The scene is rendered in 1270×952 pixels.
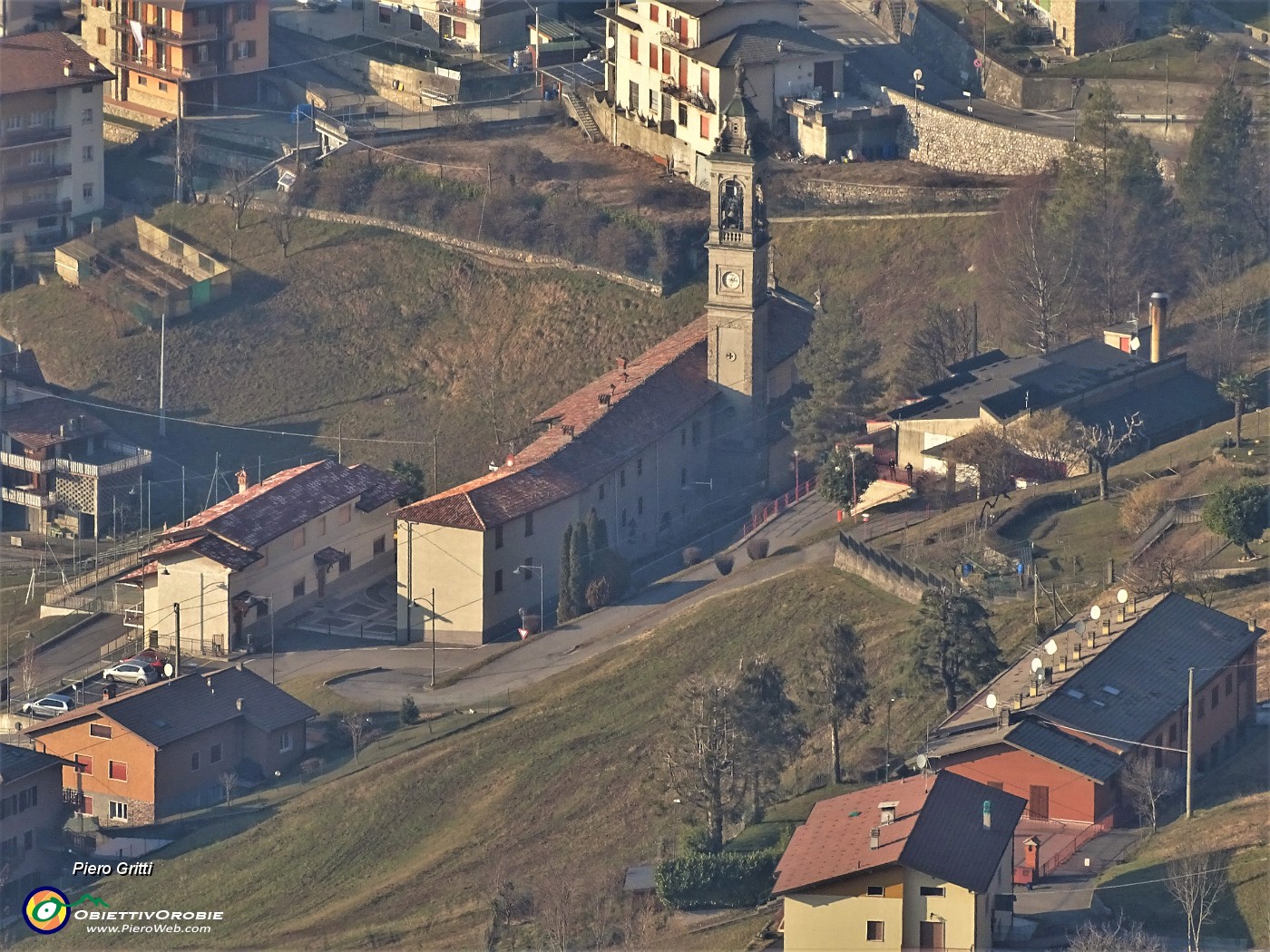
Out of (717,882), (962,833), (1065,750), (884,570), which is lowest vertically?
(884,570)

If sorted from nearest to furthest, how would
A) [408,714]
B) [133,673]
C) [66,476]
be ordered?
[408,714]
[133,673]
[66,476]

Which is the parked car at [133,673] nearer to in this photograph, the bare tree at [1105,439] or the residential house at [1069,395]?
the residential house at [1069,395]

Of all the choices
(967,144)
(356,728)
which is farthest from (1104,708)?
(967,144)

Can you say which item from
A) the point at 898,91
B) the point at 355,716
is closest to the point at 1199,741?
the point at 355,716

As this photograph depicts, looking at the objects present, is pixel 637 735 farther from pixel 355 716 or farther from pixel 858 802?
pixel 858 802

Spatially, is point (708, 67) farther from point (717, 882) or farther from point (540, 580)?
point (717, 882)

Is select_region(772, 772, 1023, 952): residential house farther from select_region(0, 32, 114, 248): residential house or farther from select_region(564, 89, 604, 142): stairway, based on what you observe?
select_region(0, 32, 114, 248): residential house
